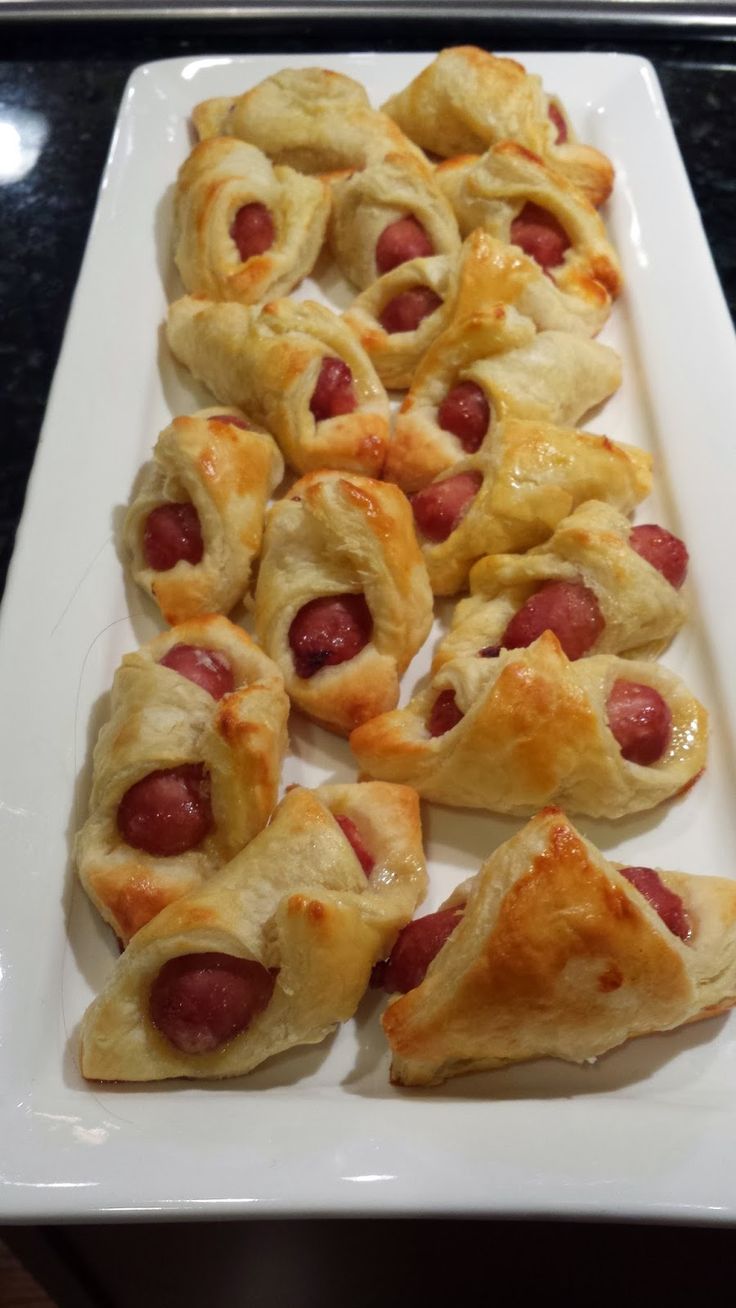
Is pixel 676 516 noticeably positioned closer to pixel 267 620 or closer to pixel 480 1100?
pixel 267 620

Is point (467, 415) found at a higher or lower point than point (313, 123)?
lower

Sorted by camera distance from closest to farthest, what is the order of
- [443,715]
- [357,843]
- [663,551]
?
[357,843] < [443,715] < [663,551]

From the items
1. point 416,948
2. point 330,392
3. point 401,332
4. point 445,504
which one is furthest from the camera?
point 401,332

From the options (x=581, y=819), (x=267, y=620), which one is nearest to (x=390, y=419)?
(x=267, y=620)

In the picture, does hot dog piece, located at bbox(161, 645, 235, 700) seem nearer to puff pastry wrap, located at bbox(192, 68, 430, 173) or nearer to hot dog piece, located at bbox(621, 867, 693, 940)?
hot dog piece, located at bbox(621, 867, 693, 940)

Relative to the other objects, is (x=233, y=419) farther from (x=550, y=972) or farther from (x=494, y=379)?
(x=550, y=972)

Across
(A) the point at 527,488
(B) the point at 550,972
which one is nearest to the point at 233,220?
(A) the point at 527,488

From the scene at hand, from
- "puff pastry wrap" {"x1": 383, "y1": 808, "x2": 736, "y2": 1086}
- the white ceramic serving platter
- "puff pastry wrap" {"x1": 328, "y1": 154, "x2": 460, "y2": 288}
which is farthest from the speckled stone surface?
"puff pastry wrap" {"x1": 383, "y1": 808, "x2": 736, "y2": 1086}
